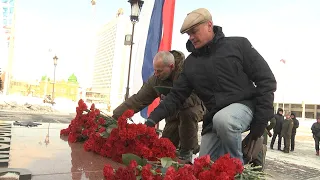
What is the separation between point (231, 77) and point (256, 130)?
377mm

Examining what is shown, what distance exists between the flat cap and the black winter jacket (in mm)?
169

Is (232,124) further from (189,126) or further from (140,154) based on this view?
(189,126)

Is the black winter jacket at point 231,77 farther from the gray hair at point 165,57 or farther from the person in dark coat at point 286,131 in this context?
the person in dark coat at point 286,131

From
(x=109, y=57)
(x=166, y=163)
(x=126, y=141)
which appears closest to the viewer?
(x=166, y=163)

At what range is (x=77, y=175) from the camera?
1.97 meters

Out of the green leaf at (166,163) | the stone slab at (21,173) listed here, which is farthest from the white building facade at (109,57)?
the green leaf at (166,163)

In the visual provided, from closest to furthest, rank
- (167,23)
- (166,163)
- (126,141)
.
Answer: (166,163) → (126,141) → (167,23)

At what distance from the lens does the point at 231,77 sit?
2.04 metres

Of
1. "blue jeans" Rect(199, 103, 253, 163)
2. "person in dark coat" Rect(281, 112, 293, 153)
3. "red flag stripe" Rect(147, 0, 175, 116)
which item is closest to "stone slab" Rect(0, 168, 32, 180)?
"blue jeans" Rect(199, 103, 253, 163)

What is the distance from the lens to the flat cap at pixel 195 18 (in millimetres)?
2047

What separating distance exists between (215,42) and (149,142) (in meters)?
0.85

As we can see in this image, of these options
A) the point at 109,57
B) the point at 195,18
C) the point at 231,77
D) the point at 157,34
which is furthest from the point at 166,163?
the point at 109,57

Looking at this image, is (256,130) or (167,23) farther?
(167,23)

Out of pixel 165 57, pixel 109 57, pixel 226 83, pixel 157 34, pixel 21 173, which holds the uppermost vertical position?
pixel 109 57
